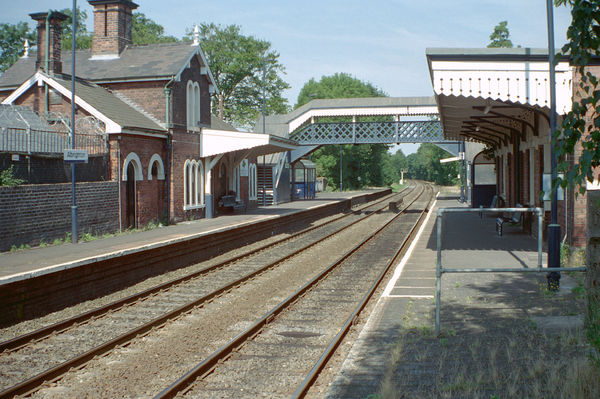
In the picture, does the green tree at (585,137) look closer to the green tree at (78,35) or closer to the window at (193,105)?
the window at (193,105)

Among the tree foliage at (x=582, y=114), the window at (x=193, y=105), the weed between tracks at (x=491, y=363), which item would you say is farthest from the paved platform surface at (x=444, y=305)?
the window at (x=193, y=105)

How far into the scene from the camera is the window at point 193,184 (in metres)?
22.9

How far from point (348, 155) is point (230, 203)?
45501 mm

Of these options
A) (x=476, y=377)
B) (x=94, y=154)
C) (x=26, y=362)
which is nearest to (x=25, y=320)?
(x=26, y=362)

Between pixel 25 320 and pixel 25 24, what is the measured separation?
5746 centimetres

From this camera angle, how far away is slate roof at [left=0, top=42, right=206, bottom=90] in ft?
74.7

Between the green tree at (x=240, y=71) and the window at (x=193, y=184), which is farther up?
the green tree at (x=240, y=71)

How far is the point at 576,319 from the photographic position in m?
7.60

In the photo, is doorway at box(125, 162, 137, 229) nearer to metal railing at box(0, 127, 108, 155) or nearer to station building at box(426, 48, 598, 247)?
metal railing at box(0, 127, 108, 155)

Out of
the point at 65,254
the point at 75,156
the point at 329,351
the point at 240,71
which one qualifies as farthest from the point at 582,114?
the point at 240,71

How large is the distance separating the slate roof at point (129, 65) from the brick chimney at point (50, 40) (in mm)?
2400

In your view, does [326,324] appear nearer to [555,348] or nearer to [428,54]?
[555,348]

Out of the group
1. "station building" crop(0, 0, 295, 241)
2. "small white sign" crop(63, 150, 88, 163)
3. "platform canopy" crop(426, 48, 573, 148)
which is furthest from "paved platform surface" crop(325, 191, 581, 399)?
"station building" crop(0, 0, 295, 241)

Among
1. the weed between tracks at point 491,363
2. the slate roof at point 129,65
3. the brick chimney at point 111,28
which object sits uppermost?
the brick chimney at point 111,28
